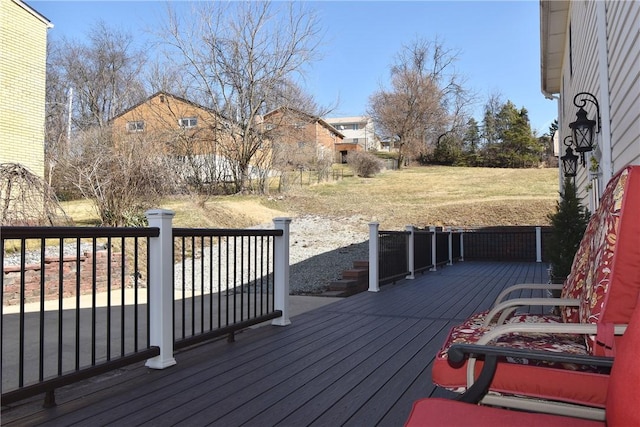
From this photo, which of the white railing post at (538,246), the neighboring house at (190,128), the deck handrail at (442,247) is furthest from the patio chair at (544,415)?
the neighboring house at (190,128)

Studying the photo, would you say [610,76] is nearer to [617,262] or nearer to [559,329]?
[617,262]

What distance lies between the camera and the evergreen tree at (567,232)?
16.9ft

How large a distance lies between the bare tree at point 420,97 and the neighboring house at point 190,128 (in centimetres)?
1619

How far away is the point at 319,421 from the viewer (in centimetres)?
218

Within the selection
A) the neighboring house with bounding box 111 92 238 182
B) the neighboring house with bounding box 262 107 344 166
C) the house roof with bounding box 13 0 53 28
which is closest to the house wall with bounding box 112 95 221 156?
the neighboring house with bounding box 111 92 238 182

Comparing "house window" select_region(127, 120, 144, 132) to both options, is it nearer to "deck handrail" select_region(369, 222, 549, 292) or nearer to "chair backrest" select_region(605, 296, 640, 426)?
"deck handrail" select_region(369, 222, 549, 292)

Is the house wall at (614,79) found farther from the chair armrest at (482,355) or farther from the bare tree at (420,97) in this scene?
the bare tree at (420,97)

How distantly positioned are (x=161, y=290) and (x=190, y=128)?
16.3 m

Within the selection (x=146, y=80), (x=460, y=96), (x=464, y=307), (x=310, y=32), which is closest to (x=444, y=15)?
(x=464, y=307)

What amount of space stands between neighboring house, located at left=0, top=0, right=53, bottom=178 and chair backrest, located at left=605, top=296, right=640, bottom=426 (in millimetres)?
13927

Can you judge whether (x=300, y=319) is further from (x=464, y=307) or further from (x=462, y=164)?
(x=462, y=164)

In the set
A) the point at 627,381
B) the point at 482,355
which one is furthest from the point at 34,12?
the point at 627,381

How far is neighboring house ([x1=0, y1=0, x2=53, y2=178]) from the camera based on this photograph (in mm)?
12383

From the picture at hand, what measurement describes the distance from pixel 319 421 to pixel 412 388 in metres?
0.69
